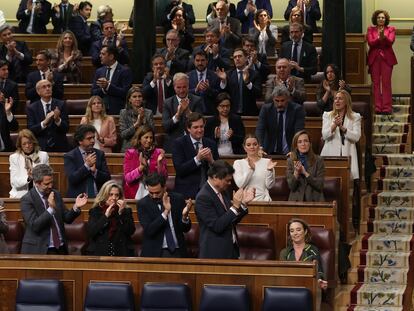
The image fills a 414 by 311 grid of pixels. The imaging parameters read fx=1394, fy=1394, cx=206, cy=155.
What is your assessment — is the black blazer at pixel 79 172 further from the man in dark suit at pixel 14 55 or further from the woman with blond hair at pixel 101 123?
the man in dark suit at pixel 14 55

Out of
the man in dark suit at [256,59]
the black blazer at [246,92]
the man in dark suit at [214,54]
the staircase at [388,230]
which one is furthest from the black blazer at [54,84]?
the staircase at [388,230]

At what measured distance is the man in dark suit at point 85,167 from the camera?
11555 millimetres

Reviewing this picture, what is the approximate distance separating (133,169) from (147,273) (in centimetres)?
185

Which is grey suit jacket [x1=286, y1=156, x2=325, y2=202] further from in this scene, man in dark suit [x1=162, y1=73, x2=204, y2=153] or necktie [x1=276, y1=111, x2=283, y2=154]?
man in dark suit [x1=162, y1=73, x2=204, y2=153]

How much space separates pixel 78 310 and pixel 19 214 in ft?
5.04

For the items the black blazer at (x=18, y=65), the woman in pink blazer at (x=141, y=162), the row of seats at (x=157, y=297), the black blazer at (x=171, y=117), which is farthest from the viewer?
the black blazer at (x=18, y=65)

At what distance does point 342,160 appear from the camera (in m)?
12.1

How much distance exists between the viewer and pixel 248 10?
16219 millimetres

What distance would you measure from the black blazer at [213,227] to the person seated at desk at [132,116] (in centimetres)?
252

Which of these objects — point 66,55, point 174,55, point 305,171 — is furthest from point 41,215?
point 66,55

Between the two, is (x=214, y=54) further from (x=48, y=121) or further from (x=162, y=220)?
(x=162, y=220)

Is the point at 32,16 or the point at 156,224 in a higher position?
the point at 32,16

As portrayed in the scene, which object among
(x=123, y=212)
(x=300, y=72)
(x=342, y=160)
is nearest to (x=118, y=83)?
(x=300, y=72)

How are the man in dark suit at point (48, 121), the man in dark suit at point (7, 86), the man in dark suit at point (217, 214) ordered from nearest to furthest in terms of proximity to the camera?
1. the man in dark suit at point (217, 214)
2. the man in dark suit at point (48, 121)
3. the man in dark suit at point (7, 86)
